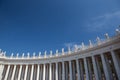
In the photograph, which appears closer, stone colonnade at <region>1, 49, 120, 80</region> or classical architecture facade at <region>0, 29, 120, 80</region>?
classical architecture facade at <region>0, 29, 120, 80</region>

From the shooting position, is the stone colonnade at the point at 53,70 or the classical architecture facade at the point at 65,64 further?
the stone colonnade at the point at 53,70

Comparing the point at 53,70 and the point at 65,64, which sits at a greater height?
the point at 65,64

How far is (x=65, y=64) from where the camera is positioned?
55.0m

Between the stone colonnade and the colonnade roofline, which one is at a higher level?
the colonnade roofline

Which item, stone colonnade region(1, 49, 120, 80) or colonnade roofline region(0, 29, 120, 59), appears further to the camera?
stone colonnade region(1, 49, 120, 80)

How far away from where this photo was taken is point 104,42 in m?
42.0

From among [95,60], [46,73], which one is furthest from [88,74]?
[46,73]

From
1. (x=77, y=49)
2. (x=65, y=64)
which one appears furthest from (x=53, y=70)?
(x=77, y=49)

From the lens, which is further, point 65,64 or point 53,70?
point 53,70

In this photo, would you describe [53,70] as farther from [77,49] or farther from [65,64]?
[77,49]

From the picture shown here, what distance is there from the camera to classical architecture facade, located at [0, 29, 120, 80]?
1688 inches

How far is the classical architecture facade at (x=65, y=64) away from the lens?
4288 cm

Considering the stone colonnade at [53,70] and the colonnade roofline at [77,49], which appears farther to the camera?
the stone colonnade at [53,70]

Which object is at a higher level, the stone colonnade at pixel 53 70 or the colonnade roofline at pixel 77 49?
the colonnade roofline at pixel 77 49
